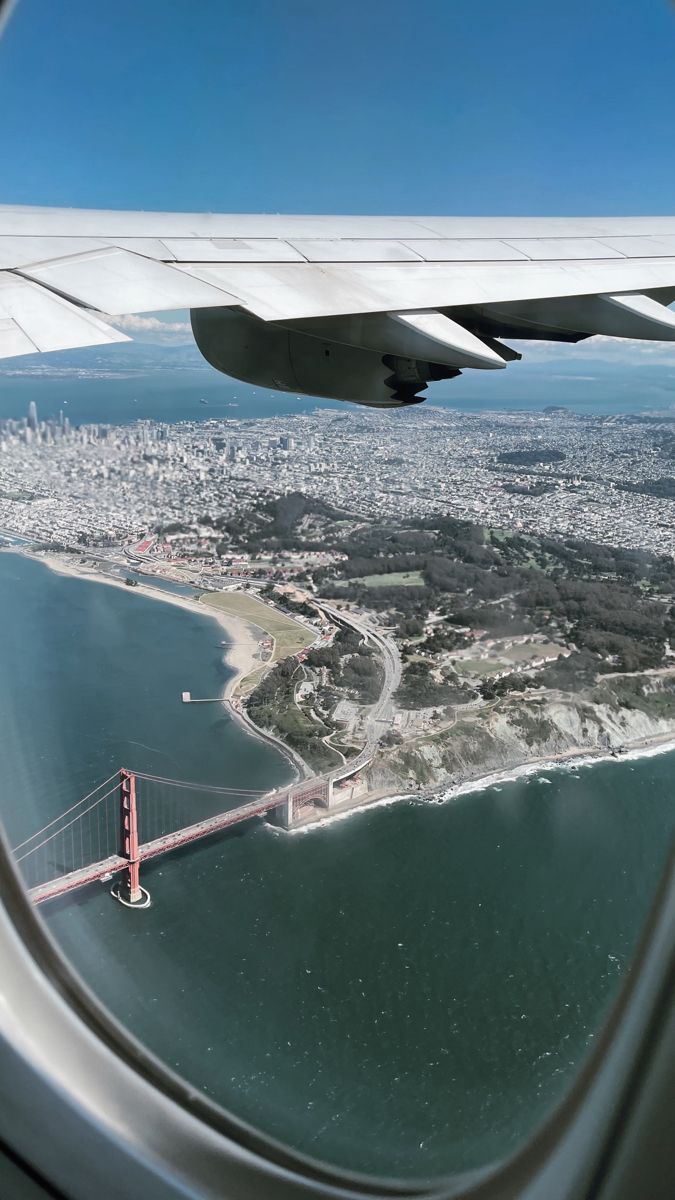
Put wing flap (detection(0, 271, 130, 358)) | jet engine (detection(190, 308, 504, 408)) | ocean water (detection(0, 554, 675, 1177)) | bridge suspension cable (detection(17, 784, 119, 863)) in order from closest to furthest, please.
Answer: wing flap (detection(0, 271, 130, 358)), ocean water (detection(0, 554, 675, 1177)), jet engine (detection(190, 308, 504, 408)), bridge suspension cable (detection(17, 784, 119, 863))

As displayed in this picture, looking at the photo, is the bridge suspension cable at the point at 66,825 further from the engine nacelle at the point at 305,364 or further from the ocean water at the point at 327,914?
the engine nacelle at the point at 305,364

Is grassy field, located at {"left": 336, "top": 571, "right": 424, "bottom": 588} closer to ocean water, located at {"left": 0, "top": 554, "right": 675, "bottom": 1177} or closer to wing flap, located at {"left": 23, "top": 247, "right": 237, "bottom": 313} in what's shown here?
ocean water, located at {"left": 0, "top": 554, "right": 675, "bottom": 1177}

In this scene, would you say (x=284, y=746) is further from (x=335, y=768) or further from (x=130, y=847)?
(x=130, y=847)

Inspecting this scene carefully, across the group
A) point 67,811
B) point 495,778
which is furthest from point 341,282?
point 67,811

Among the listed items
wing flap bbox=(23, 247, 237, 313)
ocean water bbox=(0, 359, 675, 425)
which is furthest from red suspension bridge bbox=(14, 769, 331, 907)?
wing flap bbox=(23, 247, 237, 313)

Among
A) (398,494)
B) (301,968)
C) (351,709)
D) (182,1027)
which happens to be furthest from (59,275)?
(301,968)

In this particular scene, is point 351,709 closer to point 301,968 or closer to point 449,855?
point 449,855

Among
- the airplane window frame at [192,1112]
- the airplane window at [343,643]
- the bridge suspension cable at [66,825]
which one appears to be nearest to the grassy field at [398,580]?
the airplane window at [343,643]
